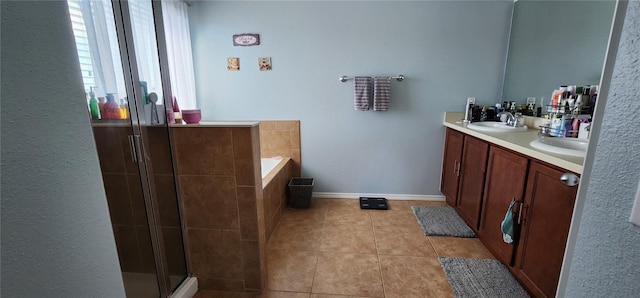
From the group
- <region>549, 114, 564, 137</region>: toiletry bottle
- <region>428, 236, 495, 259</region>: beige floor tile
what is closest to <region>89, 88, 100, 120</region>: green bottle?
<region>428, 236, 495, 259</region>: beige floor tile

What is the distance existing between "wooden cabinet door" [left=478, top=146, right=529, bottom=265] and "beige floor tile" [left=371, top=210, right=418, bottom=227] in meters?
0.58

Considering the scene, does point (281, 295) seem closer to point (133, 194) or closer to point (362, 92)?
point (133, 194)

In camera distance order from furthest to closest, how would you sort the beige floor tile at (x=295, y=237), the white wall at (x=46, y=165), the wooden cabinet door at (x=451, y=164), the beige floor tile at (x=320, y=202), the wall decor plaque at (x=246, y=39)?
1. the beige floor tile at (x=320, y=202)
2. the wall decor plaque at (x=246, y=39)
3. the wooden cabinet door at (x=451, y=164)
4. the beige floor tile at (x=295, y=237)
5. the white wall at (x=46, y=165)

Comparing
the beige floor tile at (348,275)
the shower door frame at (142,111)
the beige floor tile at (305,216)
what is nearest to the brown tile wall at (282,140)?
the beige floor tile at (305,216)

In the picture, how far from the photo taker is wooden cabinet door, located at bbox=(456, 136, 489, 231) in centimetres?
192

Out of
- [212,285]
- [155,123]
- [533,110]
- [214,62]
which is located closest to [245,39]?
[214,62]

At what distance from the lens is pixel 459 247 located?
1.98 metres

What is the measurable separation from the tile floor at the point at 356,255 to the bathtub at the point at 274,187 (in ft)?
0.33

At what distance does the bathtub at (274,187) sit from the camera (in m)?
2.11

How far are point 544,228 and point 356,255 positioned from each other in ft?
3.65

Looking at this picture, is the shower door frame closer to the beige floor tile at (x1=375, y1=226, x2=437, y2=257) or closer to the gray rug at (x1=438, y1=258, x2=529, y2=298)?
the beige floor tile at (x1=375, y1=226, x2=437, y2=257)

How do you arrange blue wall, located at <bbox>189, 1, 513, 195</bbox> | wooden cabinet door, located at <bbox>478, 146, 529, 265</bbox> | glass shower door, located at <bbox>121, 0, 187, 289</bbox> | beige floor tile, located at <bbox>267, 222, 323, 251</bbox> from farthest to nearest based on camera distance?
blue wall, located at <bbox>189, 1, 513, 195</bbox> < beige floor tile, located at <bbox>267, 222, 323, 251</bbox> < wooden cabinet door, located at <bbox>478, 146, 529, 265</bbox> < glass shower door, located at <bbox>121, 0, 187, 289</bbox>

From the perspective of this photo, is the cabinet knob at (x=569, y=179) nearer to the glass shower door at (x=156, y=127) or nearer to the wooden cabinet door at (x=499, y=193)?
the wooden cabinet door at (x=499, y=193)

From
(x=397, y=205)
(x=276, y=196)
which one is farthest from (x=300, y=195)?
(x=397, y=205)
